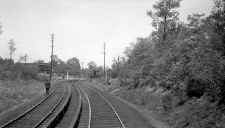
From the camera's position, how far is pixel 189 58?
21.9 meters

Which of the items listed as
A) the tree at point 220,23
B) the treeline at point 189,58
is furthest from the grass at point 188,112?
the tree at point 220,23


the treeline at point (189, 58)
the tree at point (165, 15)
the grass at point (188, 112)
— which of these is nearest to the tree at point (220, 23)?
the treeline at point (189, 58)

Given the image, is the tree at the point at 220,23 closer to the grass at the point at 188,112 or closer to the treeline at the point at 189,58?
the treeline at the point at 189,58

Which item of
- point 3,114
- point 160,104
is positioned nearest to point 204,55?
point 160,104

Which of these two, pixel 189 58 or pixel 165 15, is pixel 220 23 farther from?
pixel 165 15

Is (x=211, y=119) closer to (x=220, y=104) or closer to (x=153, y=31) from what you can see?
(x=220, y=104)

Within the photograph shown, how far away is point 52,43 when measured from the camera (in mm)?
71625

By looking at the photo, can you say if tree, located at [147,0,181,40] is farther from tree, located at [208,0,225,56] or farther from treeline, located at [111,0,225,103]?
tree, located at [208,0,225,56]

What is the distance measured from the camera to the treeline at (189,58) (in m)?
15.0

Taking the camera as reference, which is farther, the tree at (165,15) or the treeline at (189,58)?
the tree at (165,15)

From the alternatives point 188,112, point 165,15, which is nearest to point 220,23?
point 188,112

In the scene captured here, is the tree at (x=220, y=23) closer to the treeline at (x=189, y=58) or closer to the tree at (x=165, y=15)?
the treeline at (x=189, y=58)

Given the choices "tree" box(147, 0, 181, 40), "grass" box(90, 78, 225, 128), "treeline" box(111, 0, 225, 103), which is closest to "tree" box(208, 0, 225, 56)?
"treeline" box(111, 0, 225, 103)

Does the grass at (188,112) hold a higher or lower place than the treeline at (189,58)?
lower
